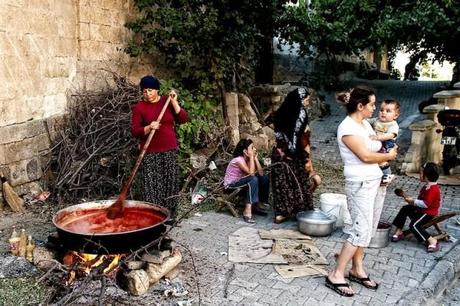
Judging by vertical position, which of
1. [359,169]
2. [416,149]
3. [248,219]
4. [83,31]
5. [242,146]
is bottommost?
[248,219]

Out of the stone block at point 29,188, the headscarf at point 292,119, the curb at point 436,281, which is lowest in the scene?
the curb at point 436,281

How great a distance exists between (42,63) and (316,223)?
4.41 metres

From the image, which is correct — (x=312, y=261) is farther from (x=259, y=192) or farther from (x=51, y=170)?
(x=51, y=170)

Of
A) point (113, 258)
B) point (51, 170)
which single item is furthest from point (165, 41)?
point (113, 258)

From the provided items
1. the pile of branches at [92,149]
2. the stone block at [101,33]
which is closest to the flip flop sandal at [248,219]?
the pile of branches at [92,149]

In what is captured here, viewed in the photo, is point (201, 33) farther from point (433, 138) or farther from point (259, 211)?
point (433, 138)

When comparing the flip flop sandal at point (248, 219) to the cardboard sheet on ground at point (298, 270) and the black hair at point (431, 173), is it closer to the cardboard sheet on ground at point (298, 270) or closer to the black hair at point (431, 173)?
the cardboard sheet on ground at point (298, 270)

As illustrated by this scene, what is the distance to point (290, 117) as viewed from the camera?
6.24 meters

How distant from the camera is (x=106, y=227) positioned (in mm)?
4508

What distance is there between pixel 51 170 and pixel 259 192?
121 inches

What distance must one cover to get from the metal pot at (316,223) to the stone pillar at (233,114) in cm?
365

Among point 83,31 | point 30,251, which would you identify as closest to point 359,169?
point 30,251

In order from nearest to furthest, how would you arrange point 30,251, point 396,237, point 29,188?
1. point 30,251
2. point 396,237
3. point 29,188

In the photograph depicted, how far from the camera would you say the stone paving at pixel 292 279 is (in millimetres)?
4359
